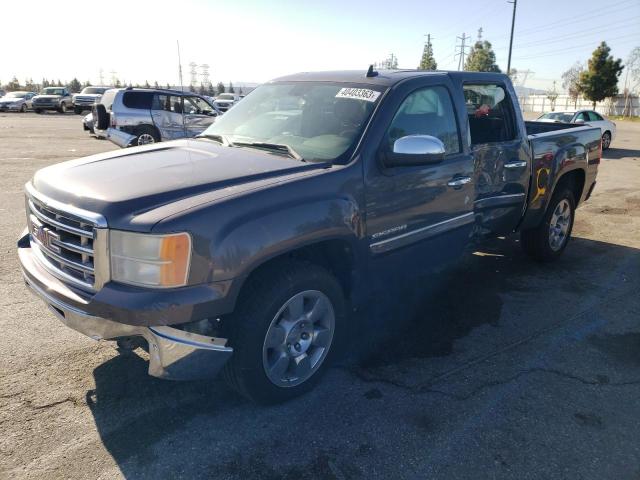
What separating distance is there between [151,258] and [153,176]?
71 centimetres

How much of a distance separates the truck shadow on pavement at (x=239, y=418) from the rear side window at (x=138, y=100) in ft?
36.8

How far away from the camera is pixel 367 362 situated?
3613 millimetres

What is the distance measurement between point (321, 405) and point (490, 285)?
2.74 m

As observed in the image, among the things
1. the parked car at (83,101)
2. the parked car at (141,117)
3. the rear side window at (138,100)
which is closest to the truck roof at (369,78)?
the parked car at (141,117)

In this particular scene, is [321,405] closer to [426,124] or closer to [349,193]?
[349,193]

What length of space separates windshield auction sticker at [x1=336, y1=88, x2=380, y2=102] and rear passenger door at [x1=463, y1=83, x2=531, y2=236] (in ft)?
3.55

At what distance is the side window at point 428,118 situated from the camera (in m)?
3.61

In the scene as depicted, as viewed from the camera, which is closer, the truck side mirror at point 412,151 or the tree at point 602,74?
the truck side mirror at point 412,151

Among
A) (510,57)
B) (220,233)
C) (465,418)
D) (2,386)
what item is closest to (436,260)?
(465,418)

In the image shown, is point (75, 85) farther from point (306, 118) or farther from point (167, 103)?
point (306, 118)

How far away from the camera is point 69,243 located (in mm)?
2725

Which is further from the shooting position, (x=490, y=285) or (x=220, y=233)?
(x=490, y=285)

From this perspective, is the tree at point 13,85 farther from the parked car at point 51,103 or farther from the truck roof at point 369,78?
the truck roof at point 369,78

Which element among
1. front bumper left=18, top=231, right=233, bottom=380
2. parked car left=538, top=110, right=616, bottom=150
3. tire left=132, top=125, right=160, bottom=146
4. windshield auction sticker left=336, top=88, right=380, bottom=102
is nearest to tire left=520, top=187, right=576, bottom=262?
windshield auction sticker left=336, top=88, right=380, bottom=102
